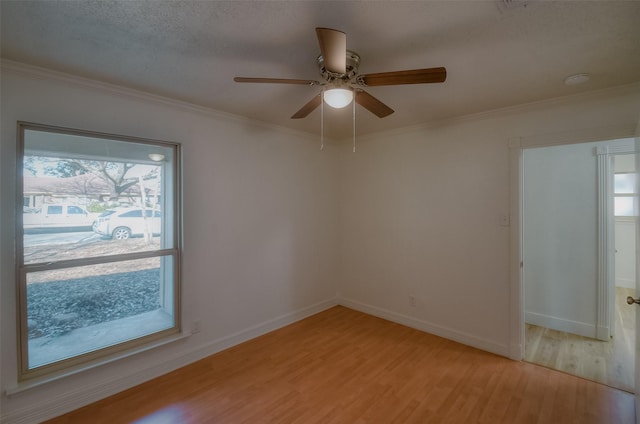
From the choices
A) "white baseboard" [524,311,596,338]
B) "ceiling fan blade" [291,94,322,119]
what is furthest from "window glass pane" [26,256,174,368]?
"white baseboard" [524,311,596,338]

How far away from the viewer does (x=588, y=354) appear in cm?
280

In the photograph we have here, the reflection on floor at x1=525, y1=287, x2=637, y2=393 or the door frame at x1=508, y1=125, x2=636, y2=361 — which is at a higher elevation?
the door frame at x1=508, y1=125, x2=636, y2=361

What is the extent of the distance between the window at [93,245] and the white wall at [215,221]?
97 millimetres

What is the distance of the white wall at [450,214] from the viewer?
256cm

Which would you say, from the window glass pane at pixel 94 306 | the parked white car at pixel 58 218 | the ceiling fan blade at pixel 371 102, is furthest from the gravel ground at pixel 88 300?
the ceiling fan blade at pixel 371 102

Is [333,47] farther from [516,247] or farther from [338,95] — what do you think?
[516,247]

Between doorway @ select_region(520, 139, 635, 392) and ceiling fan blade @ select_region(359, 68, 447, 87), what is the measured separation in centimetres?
188

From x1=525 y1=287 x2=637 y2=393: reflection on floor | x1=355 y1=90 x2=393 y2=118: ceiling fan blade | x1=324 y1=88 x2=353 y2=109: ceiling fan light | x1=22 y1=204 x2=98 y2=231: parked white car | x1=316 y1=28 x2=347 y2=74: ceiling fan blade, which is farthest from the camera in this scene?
x1=525 y1=287 x2=637 y2=393: reflection on floor

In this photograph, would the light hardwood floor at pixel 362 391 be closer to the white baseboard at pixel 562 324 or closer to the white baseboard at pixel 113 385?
the white baseboard at pixel 113 385

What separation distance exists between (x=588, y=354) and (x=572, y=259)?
1.04m

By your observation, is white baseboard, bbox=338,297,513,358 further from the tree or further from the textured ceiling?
the tree

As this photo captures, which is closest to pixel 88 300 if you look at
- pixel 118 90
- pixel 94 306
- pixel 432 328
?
pixel 94 306

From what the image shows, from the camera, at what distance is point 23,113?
6.27 ft

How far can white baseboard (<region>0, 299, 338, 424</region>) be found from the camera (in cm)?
192
